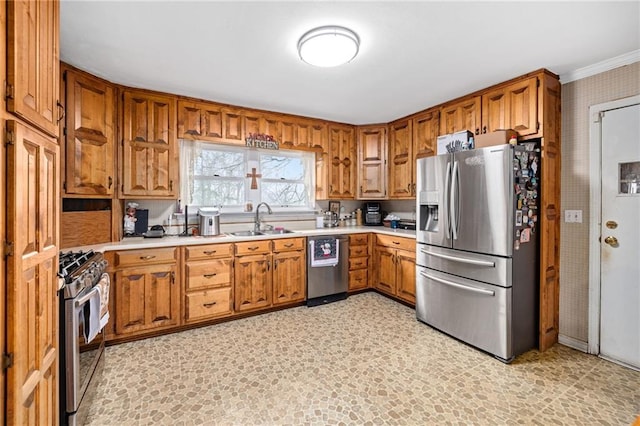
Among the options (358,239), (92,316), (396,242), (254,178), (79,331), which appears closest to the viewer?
(79,331)

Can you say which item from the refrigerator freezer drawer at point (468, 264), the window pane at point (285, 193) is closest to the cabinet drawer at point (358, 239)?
the window pane at point (285, 193)

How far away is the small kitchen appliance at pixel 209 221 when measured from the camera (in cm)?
331

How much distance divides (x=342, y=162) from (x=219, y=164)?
170 cm

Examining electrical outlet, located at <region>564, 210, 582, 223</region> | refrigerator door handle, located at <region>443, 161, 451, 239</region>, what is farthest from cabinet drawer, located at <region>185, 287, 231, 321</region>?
Answer: electrical outlet, located at <region>564, 210, 582, 223</region>

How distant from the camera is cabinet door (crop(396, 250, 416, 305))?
350 centimetres

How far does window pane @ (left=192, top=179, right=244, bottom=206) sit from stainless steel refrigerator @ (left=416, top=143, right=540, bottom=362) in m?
2.36

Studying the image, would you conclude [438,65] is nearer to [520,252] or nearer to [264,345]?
[520,252]

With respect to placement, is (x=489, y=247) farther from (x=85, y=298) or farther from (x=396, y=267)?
(x=85, y=298)

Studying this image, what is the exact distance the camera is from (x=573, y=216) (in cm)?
261

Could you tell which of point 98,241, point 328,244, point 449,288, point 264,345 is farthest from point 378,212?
point 98,241

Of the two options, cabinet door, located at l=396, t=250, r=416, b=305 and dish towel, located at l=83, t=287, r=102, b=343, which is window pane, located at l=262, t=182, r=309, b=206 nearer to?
cabinet door, located at l=396, t=250, r=416, b=305

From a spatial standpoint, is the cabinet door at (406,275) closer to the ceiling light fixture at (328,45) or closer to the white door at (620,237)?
the white door at (620,237)

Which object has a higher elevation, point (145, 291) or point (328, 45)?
point (328, 45)

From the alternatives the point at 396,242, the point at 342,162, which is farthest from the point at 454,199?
the point at 342,162
